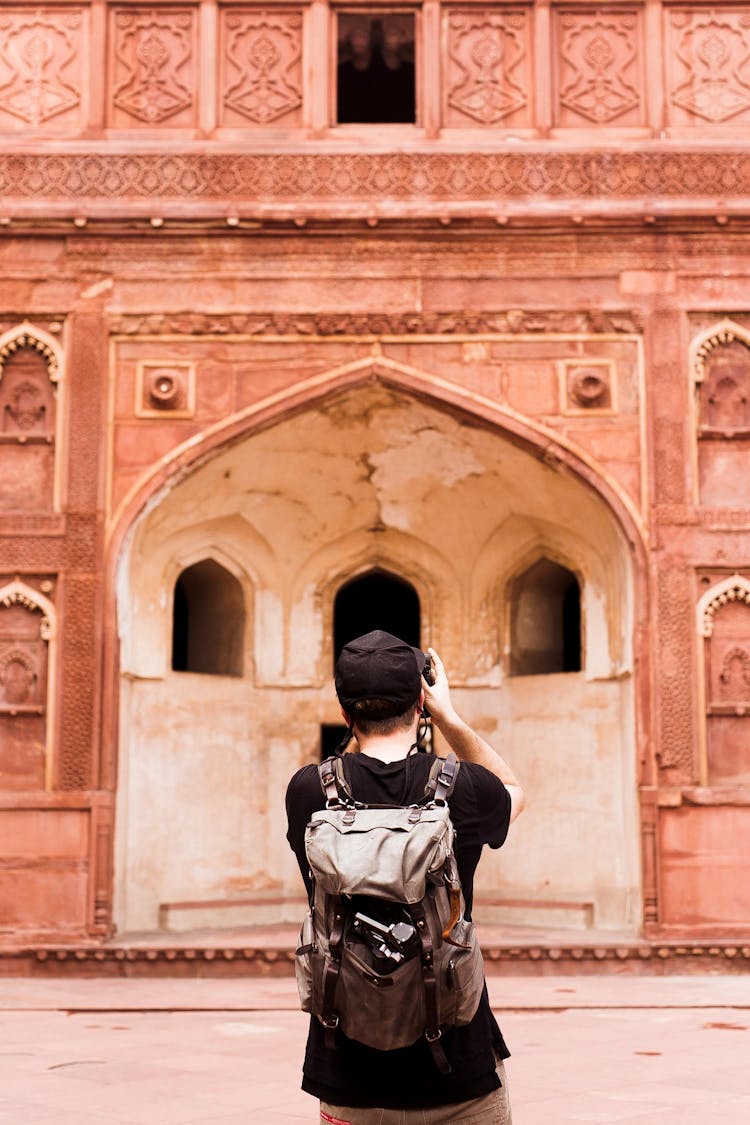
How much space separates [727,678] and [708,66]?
4.30 meters

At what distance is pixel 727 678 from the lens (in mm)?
10242

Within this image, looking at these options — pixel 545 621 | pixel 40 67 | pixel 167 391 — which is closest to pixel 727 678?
pixel 545 621

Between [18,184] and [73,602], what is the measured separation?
2903 millimetres

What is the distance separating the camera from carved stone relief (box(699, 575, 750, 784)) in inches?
399

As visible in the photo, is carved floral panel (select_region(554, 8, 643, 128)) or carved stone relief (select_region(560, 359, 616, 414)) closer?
carved stone relief (select_region(560, 359, 616, 414))

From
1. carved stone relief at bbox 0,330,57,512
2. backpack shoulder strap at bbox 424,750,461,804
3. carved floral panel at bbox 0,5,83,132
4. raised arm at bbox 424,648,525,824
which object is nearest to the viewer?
backpack shoulder strap at bbox 424,750,461,804

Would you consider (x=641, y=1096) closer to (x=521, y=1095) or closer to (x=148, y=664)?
(x=521, y=1095)

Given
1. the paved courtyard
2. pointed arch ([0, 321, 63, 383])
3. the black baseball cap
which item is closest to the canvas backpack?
the black baseball cap

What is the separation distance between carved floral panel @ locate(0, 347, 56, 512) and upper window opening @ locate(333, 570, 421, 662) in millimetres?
3232

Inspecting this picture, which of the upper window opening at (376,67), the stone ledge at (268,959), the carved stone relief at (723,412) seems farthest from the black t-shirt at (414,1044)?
the upper window opening at (376,67)

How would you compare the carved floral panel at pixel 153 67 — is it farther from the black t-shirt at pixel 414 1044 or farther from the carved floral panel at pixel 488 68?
the black t-shirt at pixel 414 1044

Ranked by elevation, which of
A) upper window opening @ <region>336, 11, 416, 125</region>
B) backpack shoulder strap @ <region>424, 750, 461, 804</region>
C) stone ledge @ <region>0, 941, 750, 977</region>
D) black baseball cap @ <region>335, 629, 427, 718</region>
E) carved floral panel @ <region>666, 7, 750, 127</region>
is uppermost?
upper window opening @ <region>336, 11, 416, 125</region>

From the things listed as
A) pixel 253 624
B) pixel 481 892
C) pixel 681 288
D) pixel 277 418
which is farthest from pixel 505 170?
pixel 481 892

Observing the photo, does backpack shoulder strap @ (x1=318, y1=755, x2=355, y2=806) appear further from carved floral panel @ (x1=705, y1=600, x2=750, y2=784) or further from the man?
carved floral panel @ (x1=705, y1=600, x2=750, y2=784)
